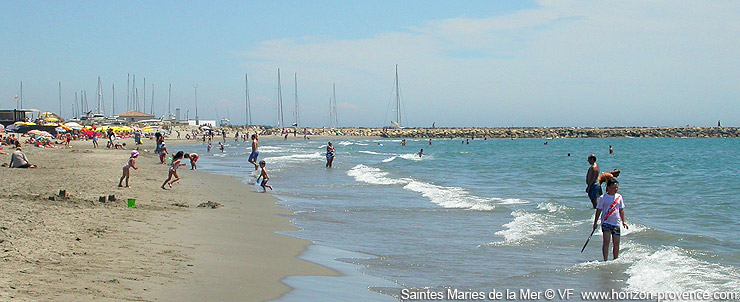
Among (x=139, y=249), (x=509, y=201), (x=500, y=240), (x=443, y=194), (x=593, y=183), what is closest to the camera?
(x=139, y=249)

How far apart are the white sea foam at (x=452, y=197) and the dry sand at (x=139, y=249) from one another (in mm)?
4566

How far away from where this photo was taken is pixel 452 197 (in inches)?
718

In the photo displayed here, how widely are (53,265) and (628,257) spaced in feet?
25.1

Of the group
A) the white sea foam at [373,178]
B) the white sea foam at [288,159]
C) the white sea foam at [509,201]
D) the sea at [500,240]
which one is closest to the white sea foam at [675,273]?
the sea at [500,240]

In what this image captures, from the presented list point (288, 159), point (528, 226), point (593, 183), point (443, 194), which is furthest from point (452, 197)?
point (288, 159)

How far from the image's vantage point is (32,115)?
8012cm

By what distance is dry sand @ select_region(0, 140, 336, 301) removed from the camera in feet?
20.5

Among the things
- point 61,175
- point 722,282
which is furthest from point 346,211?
point 61,175

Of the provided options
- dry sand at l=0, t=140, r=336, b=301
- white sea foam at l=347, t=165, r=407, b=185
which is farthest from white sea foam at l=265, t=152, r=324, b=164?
dry sand at l=0, t=140, r=336, b=301

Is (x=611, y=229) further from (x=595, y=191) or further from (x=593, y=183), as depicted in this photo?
(x=593, y=183)

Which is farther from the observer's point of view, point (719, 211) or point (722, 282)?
point (719, 211)

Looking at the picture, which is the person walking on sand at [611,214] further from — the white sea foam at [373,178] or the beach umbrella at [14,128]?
the beach umbrella at [14,128]

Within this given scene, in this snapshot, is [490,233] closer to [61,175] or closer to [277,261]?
[277,261]

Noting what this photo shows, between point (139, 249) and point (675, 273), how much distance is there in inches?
276
